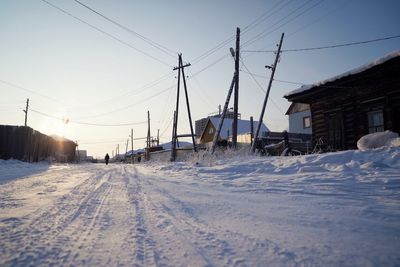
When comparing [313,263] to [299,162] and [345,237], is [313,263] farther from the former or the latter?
[299,162]

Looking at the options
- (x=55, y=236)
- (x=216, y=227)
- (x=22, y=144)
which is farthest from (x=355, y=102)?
(x=22, y=144)

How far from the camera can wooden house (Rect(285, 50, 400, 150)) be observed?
10430mm

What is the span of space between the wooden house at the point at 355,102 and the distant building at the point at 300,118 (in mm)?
18258

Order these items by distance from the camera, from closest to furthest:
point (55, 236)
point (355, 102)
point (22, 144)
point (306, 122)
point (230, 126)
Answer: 1. point (55, 236)
2. point (355, 102)
3. point (22, 144)
4. point (306, 122)
5. point (230, 126)

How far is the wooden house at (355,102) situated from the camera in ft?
34.2

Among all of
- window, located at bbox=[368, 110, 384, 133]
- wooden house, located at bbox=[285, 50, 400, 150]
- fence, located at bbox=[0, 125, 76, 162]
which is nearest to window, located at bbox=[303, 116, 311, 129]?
wooden house, located at bbox=[285, 50, 400, 150]

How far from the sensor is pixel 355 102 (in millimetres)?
12172

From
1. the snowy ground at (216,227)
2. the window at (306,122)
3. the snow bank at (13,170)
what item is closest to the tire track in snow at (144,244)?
the snowy ground at (216,227)

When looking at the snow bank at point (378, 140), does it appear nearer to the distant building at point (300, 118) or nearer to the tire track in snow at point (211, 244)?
the tire track in snow at point (211, 244)

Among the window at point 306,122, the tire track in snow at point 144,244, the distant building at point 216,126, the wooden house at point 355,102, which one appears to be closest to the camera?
the tire track in snow at point 144,244

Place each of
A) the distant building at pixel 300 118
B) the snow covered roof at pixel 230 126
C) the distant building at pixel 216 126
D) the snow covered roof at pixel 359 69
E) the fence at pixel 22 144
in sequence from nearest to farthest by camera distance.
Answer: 1. the snow covered roof at pixel 359 69
2. the fence at pixel 22 144
3. the distant building at pixel 300 118
4. the snow covered roof at pixel 230 126
5. the distant building at pixel 216 126

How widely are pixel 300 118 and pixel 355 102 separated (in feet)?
71.2

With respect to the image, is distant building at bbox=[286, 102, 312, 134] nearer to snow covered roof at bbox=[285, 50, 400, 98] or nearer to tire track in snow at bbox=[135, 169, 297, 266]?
snow covered roof at bbox=[285, 50, 400, 98]

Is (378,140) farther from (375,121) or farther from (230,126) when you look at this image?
(230,126)
